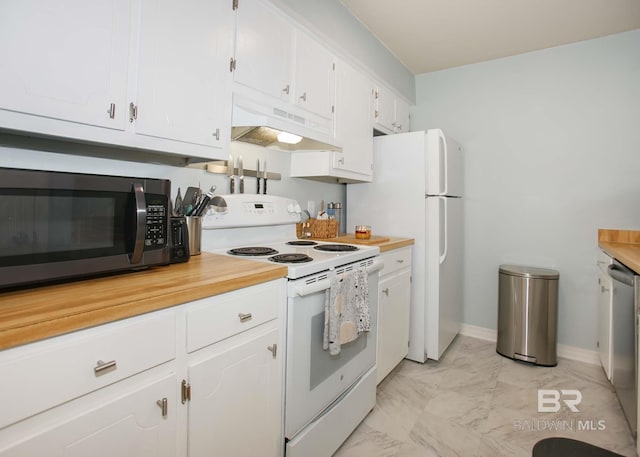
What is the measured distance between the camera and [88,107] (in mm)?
1072

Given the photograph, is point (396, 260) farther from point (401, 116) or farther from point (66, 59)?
point (66, 59)

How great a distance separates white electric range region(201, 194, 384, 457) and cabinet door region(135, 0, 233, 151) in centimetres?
43

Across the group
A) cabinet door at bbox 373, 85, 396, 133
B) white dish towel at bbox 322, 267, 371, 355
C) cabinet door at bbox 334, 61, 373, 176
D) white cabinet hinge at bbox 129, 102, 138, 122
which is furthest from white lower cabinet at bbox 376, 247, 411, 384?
white cabinet hinge at bbox 129, 102, 138, 122

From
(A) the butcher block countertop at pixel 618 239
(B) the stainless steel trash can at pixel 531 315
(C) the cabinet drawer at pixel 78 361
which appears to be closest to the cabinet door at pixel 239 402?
(C) the cabinet drawer at pixel 78 361

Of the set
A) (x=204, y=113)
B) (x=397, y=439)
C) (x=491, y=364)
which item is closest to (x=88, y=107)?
(x=204, y=113)

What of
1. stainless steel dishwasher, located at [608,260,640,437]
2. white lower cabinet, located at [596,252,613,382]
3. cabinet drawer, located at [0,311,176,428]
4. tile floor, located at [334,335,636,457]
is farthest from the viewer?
white lower cabinet, located at [596,252,613,382]

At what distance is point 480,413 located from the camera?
2002mm

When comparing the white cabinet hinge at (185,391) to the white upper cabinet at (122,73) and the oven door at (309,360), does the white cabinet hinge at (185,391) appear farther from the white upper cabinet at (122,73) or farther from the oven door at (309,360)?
the white upper cabinet at (122,73)

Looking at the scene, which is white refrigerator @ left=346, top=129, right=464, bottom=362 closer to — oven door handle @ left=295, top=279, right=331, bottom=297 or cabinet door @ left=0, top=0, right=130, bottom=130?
oven door handle @ left=295, top=279, right=331, bottom=297

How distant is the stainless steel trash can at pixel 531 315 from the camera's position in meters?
2.62

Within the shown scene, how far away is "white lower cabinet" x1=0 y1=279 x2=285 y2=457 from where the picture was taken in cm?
70

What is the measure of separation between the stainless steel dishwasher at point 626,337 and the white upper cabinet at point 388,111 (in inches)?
74.2

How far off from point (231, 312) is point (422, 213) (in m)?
1.85

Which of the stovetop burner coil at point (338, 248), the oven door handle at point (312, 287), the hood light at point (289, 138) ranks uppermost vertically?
the hood light at point (289, 138)
